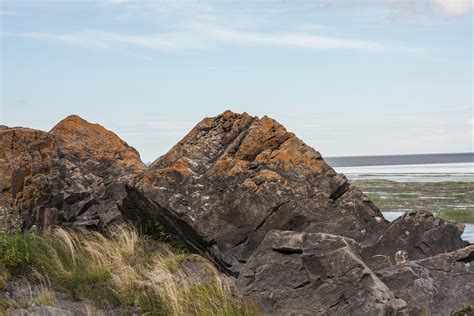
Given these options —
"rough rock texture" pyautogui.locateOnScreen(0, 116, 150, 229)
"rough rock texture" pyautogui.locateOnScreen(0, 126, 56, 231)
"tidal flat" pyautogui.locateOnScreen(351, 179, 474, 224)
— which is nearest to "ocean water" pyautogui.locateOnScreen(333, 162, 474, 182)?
"tidal flat" pyautogui.locateOnScreen(351, 179, 474, 224)

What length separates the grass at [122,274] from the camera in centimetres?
1055

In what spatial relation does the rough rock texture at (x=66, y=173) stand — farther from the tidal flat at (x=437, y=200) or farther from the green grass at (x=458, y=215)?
the tidal flat at (x=437, y=200)

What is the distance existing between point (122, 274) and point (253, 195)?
10.2ft

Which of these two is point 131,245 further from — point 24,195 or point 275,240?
point 24,195

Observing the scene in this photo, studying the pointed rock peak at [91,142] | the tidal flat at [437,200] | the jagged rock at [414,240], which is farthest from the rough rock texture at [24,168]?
the tidal flat at [437,200]

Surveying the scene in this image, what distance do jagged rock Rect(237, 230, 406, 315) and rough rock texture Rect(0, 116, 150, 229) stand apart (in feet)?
19.2

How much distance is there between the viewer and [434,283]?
10969 mm

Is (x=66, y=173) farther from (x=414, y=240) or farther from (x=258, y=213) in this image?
(x=414, y=240)

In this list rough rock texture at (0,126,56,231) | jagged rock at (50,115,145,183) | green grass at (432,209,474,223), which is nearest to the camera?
rough rock texture at (0,126,56,231)

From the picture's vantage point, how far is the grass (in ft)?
34.6

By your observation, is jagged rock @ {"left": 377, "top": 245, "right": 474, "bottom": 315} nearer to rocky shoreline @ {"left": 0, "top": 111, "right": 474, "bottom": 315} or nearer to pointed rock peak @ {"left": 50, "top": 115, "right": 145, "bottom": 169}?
rocky shoreline @ {"left": 0, "top": 111, "right": 474, "bottom": 315}

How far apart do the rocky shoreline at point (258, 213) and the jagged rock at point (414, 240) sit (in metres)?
0.02

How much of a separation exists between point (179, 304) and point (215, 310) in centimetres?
55

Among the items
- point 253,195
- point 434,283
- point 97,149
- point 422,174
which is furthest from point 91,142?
point 422,174
